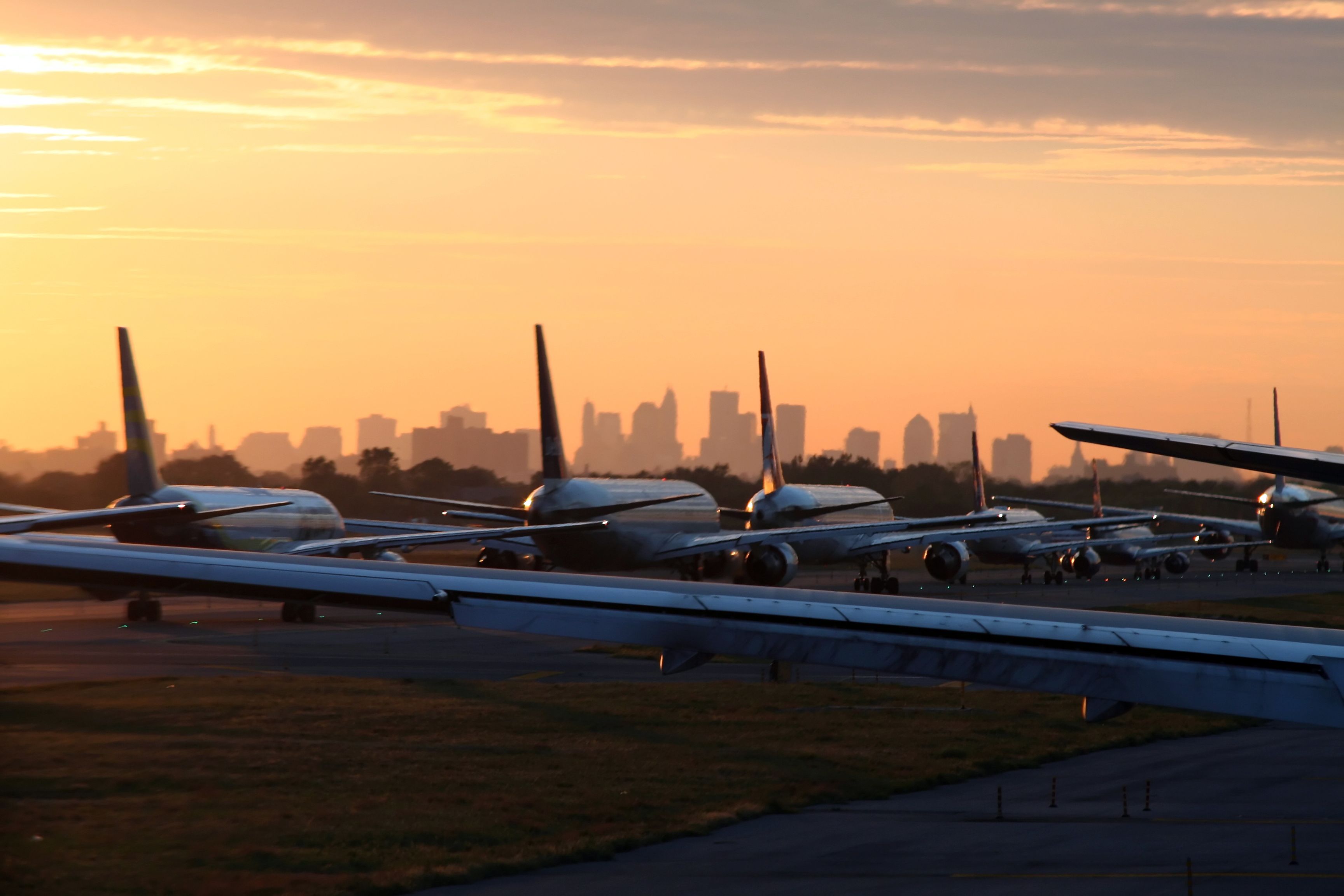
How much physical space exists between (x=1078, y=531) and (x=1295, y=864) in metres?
90.5

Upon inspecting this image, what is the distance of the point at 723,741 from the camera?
24938mm

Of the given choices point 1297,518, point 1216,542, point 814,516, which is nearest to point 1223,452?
point 814,516

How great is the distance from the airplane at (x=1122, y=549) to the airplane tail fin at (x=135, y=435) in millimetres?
58782

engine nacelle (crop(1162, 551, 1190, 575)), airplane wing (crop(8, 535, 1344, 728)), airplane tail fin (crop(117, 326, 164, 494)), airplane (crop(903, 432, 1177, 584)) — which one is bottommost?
engine nacelle (crop(1162, 551, 1190, 575))

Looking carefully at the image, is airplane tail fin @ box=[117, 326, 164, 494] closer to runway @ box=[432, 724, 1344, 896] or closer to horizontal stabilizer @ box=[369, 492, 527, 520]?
horizontal stabilizer @ box=[369, 492, 527, 520]

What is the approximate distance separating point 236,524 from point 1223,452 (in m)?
42.4

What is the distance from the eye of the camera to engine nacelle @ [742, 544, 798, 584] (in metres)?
58.4

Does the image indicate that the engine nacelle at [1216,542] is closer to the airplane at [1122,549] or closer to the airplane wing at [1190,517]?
the airplane at [1122,549]

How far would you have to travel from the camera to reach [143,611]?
152 feet

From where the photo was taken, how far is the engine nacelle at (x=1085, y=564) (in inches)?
3477

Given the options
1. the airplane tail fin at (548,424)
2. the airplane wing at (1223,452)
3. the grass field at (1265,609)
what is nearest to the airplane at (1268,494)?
the airplane wing at (1223,452)

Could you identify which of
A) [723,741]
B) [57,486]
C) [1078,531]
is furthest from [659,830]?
[1078,531]

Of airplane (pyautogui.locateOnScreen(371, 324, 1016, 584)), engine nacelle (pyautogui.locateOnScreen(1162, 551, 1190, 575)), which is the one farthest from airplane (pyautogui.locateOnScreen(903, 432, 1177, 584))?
engine nacelle (pyautogui.locateOnScreen(1162, 551, 1190, 575))

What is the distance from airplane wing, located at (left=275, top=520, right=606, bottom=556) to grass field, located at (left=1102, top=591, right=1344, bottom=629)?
77.5ft
